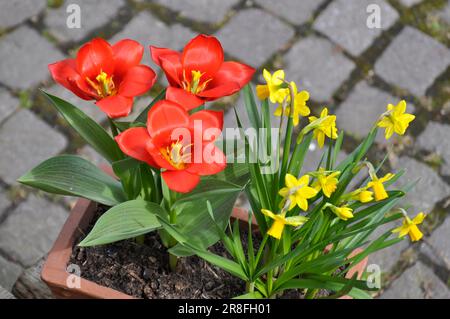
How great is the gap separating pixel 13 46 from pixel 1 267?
893 millimetres

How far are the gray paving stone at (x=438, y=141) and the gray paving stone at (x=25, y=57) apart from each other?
4.55ft

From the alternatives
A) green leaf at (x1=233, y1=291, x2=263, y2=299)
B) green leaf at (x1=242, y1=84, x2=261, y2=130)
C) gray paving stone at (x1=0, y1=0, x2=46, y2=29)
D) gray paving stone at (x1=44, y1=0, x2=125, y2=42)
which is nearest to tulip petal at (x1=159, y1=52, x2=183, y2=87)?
green leaf at (x1=242, y1=84, x2=261, y2=130)

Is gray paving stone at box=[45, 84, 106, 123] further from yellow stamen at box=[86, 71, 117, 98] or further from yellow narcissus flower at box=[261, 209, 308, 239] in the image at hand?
yellow narcissus flower at box=[261, 209, 308, 239]

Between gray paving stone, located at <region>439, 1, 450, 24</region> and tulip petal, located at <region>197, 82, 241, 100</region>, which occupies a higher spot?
gray paving stone, located at <region>439, 1, 450, 24</region>

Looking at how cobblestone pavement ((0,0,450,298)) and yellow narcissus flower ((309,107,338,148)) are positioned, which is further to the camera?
cobblestone pavement ((0,0,450,298))

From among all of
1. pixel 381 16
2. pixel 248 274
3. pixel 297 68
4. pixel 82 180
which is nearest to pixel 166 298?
pixel 248 274

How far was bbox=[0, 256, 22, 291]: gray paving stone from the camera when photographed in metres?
2.11

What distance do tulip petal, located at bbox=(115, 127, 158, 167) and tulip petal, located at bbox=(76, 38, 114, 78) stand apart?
15 cm

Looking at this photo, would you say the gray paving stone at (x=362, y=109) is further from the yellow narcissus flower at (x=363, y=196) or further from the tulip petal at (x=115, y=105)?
the tulip petal at (x=115, y=105)

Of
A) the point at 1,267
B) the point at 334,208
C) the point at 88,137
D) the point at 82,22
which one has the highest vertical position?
the point at 334,208

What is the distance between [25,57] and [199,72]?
58.4 inches

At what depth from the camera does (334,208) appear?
4.16ft

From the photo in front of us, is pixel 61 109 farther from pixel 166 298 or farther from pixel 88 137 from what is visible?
pixel 166 298

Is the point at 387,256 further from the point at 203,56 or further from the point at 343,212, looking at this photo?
the point at 203,56
